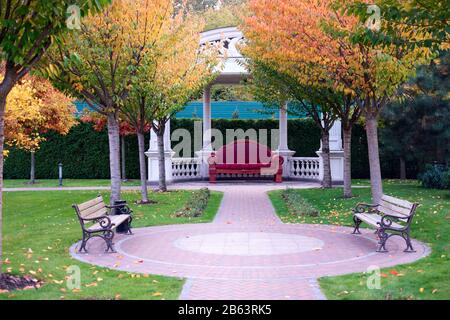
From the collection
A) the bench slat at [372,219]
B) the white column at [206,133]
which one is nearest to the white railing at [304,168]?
the white column at [206,133]

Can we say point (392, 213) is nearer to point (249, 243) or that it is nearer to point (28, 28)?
point (249, 243)

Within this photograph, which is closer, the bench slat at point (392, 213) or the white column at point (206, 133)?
the bench slat at point (392, 213)

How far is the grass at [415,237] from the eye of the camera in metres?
6.75

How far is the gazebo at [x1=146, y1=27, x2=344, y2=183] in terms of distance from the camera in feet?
79.0

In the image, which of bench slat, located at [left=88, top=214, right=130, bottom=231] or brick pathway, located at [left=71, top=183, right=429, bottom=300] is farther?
bench slat, located at [left=88, top=214, right=130, bottom=231]

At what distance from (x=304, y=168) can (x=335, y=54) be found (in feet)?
44.0

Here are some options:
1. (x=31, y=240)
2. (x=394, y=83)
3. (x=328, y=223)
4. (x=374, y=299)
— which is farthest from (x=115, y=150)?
(x=374, y=299)

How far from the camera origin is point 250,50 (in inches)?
748

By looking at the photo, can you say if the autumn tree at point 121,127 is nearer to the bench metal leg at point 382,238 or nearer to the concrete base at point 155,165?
the concrete base at point 155,165

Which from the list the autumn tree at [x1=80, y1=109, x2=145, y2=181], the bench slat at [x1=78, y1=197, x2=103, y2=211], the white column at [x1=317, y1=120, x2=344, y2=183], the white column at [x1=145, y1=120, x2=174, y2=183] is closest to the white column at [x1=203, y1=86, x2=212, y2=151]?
the white column at [x1=145, y1=120, x2=174, y2=183]

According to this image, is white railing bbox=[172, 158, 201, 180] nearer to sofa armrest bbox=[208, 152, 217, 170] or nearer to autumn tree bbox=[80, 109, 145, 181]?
sofa armrest bbox=[208, 152, 217, 170]

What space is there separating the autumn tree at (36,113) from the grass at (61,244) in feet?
6.91

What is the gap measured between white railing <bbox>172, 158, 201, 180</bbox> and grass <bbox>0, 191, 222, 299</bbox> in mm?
5604

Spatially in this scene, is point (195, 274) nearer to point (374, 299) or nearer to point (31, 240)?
point (374, 299)
